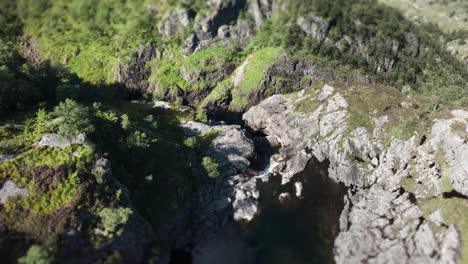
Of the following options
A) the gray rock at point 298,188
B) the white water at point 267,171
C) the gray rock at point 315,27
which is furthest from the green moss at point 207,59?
the gray rock at point 298,188

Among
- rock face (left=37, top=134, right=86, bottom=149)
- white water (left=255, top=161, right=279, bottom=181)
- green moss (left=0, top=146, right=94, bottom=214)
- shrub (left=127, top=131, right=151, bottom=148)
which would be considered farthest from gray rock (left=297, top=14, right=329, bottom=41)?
green moss (left=0, top=146, right=94, bottom=214)

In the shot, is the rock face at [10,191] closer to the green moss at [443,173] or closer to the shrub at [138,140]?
the shrub at [138,140]

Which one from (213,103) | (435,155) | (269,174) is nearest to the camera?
(435,155)

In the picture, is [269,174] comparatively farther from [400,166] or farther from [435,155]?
[435,155]

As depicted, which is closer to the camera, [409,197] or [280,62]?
[409,197]

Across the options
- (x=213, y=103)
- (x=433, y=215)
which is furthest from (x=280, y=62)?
(x=433, y=215)

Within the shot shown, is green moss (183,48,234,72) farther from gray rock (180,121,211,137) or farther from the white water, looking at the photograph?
the white water
